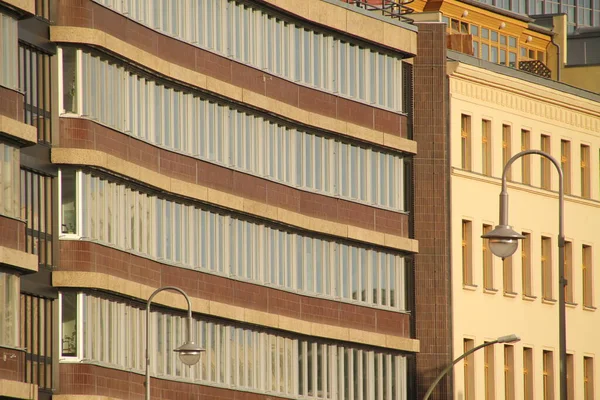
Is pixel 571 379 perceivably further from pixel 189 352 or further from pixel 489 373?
pixel 189 352

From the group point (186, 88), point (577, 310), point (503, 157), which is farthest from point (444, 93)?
point (186, 88)

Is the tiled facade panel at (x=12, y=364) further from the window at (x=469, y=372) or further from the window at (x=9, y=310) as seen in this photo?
the window at (x=469, y=372)

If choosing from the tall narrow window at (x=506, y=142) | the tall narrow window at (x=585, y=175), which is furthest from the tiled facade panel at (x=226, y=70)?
the tall narrow window at (x=585, y=175)

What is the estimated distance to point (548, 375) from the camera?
92.1 metres

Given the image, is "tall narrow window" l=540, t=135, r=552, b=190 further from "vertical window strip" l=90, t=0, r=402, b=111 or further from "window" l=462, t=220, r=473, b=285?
"vertical window strip" l=90, t=0, r=402, b=111

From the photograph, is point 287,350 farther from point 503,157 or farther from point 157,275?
point 503,157

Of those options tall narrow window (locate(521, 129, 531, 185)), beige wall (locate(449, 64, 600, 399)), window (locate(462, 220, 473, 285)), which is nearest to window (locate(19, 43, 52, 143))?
beige wall (locate(449, 64, 600, 399))

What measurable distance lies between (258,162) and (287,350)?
20.5 feet

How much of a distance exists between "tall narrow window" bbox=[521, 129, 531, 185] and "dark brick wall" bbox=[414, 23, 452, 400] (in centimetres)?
616

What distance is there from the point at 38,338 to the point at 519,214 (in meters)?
32.2

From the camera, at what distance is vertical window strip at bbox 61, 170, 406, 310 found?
209 feet

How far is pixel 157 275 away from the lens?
67500mm

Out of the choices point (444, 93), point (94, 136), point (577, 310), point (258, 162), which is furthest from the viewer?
point (577, 310)

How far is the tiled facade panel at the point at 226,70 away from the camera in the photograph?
2511 inches
